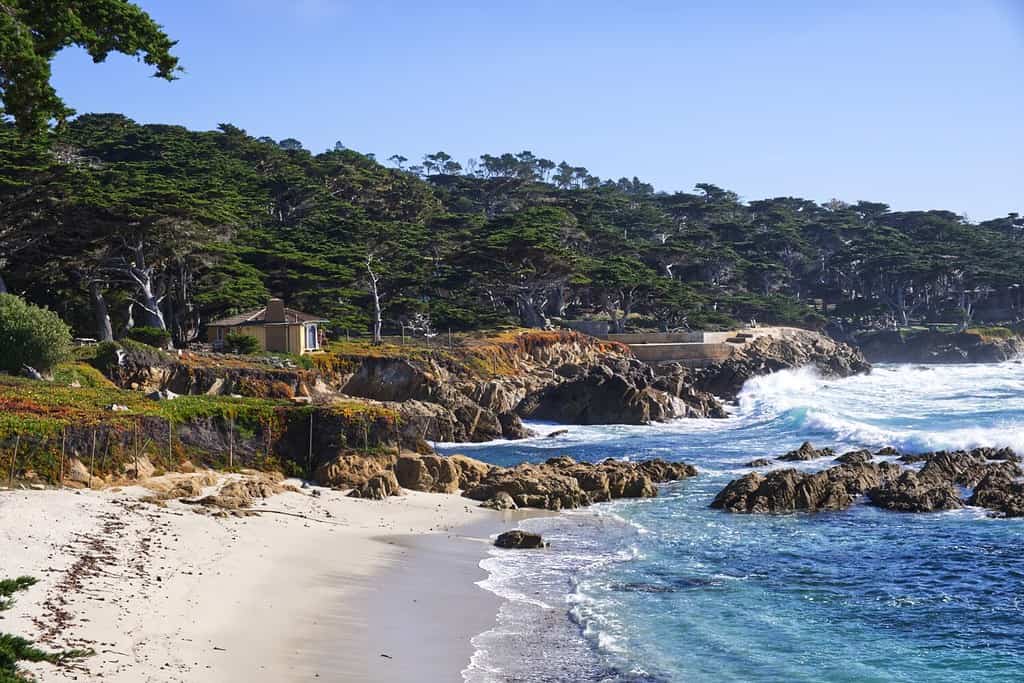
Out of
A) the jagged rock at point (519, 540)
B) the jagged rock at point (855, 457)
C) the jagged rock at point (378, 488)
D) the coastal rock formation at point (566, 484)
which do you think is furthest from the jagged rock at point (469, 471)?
the jagged rock at point (855, 457)

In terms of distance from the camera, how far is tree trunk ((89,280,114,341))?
46544 mm

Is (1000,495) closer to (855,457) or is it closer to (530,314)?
(855,457)

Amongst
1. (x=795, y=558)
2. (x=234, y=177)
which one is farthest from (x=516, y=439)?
(x=234, y=177)

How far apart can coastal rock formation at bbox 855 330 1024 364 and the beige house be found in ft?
206

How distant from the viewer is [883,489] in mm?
29844

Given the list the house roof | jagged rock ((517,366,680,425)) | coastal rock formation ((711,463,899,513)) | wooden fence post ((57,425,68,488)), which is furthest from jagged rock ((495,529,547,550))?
jagged rock ((517,366,680,425))

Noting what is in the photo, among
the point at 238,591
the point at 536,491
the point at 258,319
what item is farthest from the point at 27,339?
the point at 238,591

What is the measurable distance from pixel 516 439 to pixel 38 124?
31735 mm

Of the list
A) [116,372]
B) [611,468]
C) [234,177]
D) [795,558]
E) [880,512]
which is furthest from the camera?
[234,177]

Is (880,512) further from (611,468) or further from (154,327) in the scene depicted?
(154,327)

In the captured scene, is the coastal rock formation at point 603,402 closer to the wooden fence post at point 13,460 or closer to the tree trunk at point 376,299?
the tree trunk at point 376,299

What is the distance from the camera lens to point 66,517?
19281 mm

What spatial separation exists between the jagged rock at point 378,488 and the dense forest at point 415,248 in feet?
38.3

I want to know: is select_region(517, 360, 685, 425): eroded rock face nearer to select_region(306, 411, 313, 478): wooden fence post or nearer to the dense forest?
the dense forest
